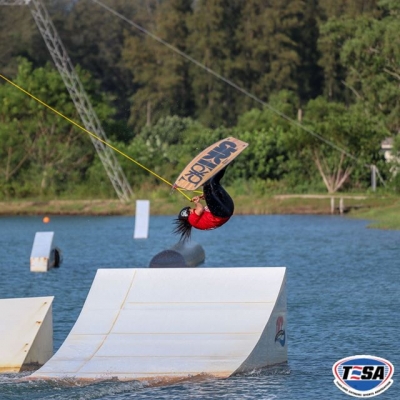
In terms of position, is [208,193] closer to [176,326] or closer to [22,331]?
[176,326]

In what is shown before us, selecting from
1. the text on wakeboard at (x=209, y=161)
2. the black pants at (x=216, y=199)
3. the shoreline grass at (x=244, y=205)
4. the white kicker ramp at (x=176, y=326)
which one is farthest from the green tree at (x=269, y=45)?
the black pants at (x=216, y=199)

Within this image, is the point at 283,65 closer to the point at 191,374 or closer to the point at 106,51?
the point at 106,51

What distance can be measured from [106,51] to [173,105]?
8.29 metres

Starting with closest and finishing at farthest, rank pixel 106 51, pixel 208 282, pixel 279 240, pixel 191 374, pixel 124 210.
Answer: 1. pixel 191 374
2. pixel 208 282
3. pixel 279 240
4. pixel 124 210
5. pixel 106 51

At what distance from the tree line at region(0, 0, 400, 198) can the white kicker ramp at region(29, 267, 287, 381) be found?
42.9 meters

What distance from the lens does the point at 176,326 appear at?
53.4 ft

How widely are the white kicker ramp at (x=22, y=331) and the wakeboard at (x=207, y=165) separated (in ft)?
8.67

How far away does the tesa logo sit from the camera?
53.4 feet

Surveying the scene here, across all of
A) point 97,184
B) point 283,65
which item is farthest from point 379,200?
point 283,65

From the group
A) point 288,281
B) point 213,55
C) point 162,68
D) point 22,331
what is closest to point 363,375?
point 22,331

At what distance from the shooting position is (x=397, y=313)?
976 inches

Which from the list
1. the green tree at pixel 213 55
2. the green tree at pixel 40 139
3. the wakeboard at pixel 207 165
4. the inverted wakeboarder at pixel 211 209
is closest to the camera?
the wakeboard at pixel 207 165

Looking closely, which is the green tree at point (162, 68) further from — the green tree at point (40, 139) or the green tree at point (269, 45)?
the green tree at point (40, 139)

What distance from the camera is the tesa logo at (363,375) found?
16281 mm
